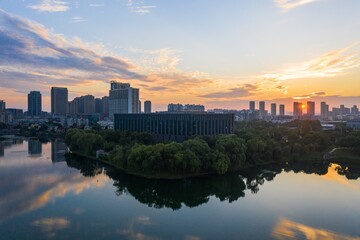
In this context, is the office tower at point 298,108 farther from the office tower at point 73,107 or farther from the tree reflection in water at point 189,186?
the tree reflection in water at point 189,186

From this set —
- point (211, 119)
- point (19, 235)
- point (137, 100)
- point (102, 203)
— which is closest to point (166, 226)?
point (102, 203)

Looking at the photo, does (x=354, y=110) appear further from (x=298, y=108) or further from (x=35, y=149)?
(x=35, y=149)

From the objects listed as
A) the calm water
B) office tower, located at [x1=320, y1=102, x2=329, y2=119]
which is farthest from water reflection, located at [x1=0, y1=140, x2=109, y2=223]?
office tower, located at [x1=320, y1=102, x2=329, y2=119]

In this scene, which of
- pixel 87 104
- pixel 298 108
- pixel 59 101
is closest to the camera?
pixel 298 108

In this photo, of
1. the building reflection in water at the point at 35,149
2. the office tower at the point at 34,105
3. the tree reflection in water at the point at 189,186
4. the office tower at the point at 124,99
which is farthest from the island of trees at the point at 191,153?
the office tower at the point at 34,105

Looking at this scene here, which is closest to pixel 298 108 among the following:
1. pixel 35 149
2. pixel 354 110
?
pixel 354 110

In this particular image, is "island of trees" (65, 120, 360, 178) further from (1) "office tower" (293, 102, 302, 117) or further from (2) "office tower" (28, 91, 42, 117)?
(2) "office tower" (28, 91, 42, 117)
